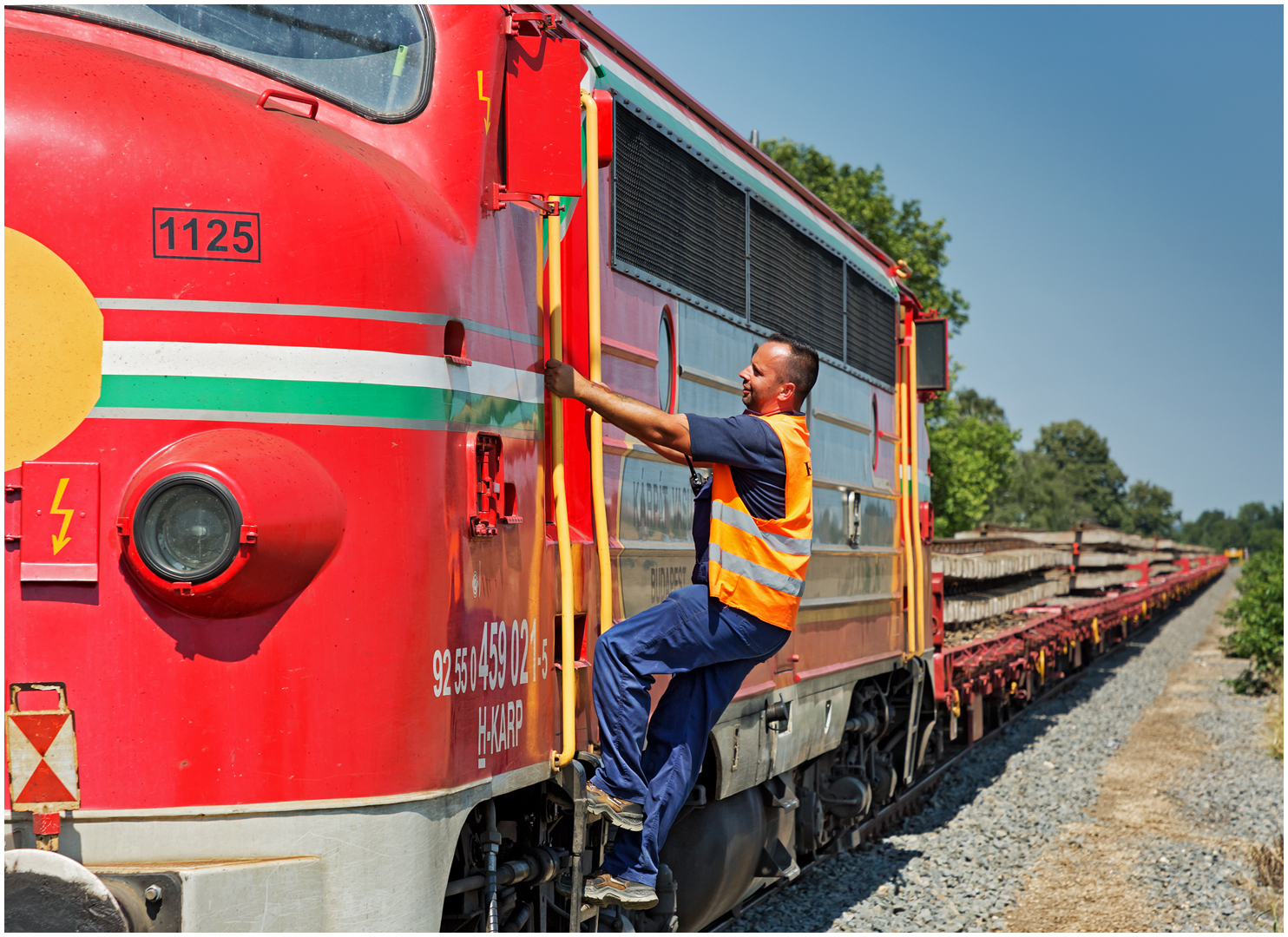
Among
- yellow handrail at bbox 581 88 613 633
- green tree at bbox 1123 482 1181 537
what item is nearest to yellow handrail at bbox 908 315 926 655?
yellow handrail at bbox 581 88 613 633

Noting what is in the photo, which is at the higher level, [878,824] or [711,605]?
[711,605]

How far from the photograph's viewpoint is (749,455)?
338 cm

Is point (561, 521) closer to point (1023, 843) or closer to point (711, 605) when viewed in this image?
point (711, 605)

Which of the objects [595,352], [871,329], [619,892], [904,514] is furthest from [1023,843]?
[595,352]

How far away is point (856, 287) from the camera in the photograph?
7.70 m

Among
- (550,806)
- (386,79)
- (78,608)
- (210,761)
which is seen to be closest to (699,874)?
(550,806)

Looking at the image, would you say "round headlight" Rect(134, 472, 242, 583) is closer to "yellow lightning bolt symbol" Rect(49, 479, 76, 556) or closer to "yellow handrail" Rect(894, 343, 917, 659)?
"yellow lightning bolt symbol" Rect(49, 479, 76, 556)

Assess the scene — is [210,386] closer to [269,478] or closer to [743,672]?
[269,478]

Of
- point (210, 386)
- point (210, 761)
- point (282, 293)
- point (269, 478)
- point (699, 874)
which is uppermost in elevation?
point (282, 293)

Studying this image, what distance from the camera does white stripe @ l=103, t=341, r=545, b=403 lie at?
9.46ft

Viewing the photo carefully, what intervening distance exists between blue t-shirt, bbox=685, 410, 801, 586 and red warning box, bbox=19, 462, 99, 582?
1538 millimetres

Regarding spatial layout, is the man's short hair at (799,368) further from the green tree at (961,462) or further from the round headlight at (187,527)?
the green tree at (961,462)

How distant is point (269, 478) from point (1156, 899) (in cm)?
660

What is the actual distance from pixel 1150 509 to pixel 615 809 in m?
143
